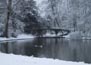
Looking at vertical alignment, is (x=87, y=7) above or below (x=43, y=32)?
Result: above

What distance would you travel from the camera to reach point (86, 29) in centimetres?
3666

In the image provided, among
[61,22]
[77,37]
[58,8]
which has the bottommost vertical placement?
[77,37]

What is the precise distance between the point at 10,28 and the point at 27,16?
622cm

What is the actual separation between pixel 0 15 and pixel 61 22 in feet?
70.2

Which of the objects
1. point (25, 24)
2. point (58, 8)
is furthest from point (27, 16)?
point (58, 8)

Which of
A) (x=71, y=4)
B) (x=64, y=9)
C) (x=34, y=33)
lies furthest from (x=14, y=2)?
(x=64, y=9)

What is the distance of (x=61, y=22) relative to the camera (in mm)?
54844

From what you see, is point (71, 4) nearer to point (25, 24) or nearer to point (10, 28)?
point (25, 24)

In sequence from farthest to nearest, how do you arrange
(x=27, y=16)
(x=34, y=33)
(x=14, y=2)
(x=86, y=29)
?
(x=34, y=33) → (x=27, y=16) → (x=14, y=2) → (x=86, y=29)

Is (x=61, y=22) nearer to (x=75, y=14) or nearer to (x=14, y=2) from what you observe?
(x=75, y=14)

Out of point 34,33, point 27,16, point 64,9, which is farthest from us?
point 64,9

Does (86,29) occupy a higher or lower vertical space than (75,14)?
lower

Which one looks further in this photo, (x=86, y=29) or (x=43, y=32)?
(x=43, y=32)

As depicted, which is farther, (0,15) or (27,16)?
(27,16)
